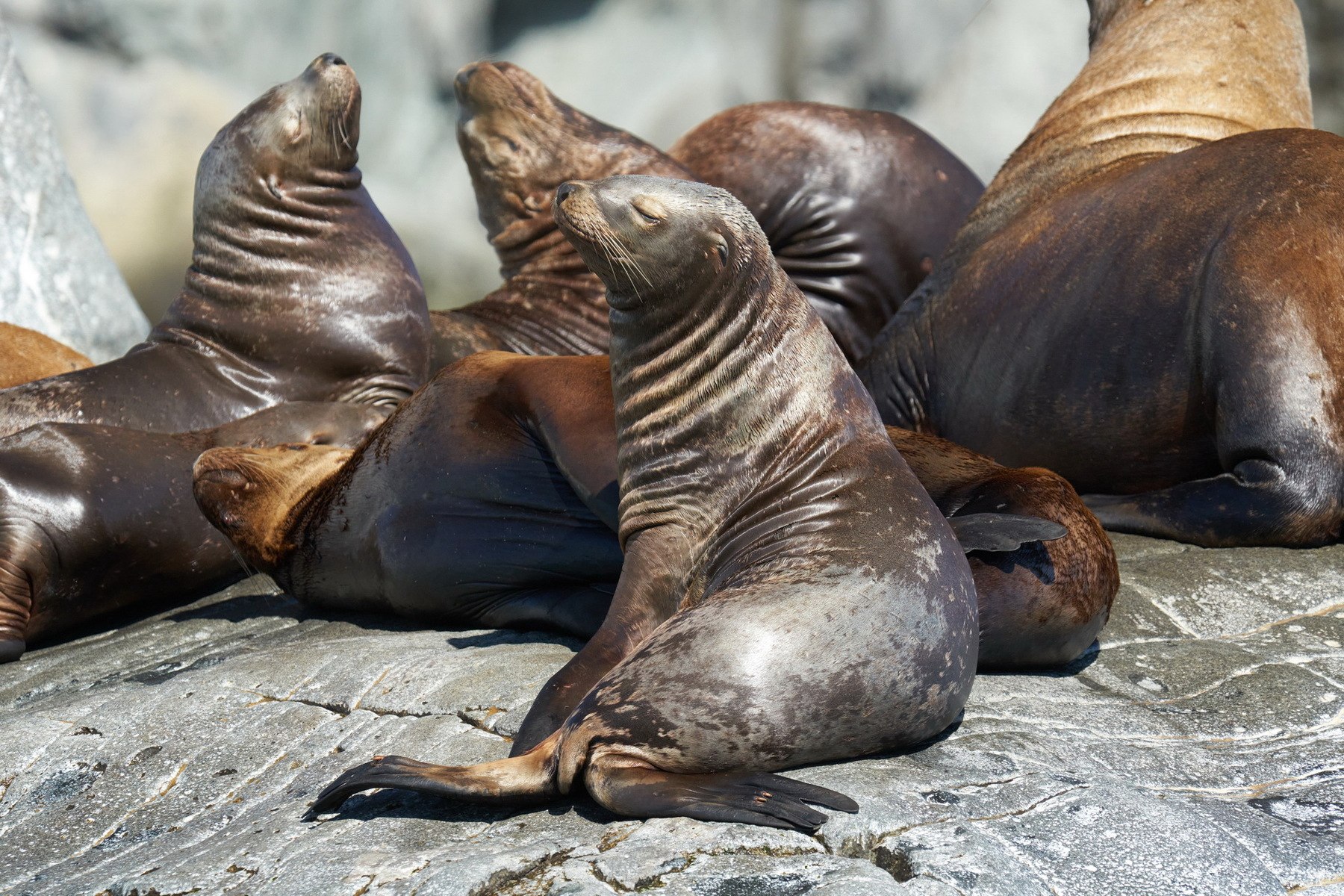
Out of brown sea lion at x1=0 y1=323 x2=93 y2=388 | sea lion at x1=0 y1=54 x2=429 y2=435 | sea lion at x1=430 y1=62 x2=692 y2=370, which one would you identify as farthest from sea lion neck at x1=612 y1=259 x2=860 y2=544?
brown sea lion at x1=0 y1=323 x2=93 y2=388

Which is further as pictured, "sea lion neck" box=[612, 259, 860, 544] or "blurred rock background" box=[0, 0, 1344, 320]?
"blurred rock background" box=[0, 0, 1344, 320]

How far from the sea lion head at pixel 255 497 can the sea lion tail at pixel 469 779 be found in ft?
6.54

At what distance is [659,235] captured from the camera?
11.5 ft

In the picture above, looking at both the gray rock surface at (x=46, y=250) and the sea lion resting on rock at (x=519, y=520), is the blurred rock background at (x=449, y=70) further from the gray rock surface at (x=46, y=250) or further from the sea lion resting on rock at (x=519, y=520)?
Answer: the sea lion resting on rock at (x=519, y=520)

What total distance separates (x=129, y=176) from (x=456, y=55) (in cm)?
323

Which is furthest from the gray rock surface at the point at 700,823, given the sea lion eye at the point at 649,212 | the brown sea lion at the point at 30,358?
the brown sea lion at the point at 30,358

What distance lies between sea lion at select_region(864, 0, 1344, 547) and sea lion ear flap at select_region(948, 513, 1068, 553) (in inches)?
46.4

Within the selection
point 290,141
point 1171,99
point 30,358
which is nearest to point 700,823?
point 1171,99

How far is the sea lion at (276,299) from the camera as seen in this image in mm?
6188

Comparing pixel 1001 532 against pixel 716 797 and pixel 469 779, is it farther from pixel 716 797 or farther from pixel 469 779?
pixel 469 779

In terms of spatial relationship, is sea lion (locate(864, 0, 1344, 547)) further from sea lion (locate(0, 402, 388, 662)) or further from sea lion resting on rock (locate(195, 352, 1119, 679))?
sea lion (locate(0, 402, 388, 662))

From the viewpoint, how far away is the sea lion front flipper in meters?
2.60

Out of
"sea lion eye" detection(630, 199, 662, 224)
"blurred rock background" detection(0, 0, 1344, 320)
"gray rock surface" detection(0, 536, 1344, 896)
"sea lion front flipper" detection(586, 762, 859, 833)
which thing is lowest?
"gray rock surface" detection(0, 536, 1344, 896)

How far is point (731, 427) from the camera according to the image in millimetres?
3500
